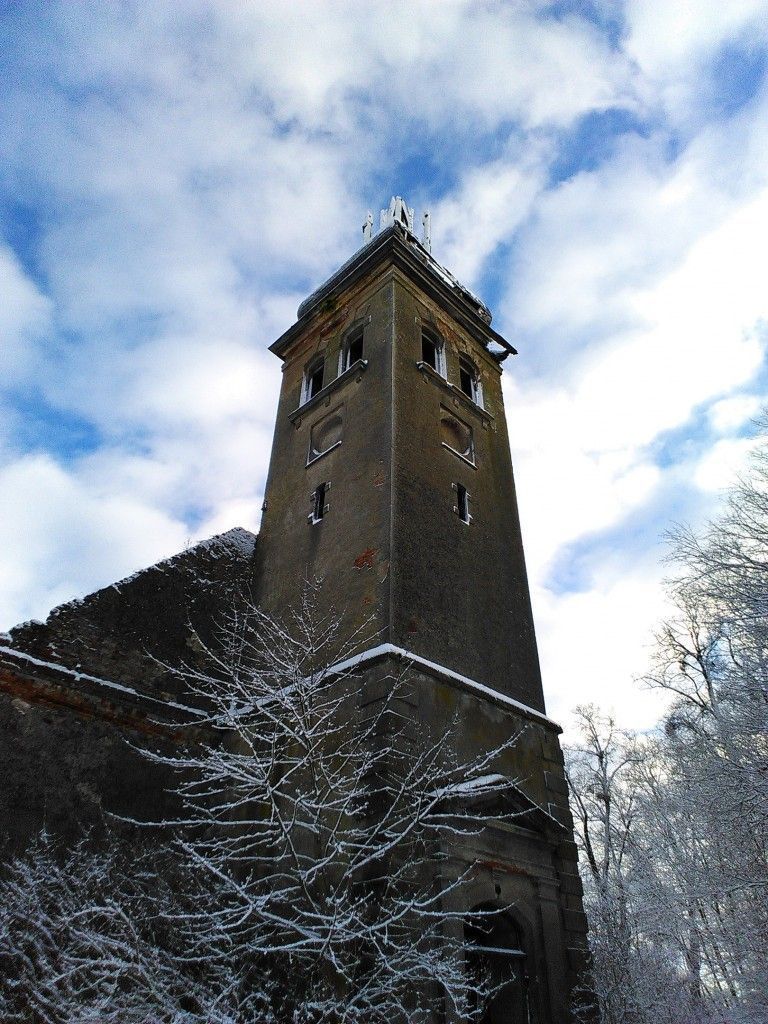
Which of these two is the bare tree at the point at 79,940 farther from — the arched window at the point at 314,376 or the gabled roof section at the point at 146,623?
the arched window at the point at 314,376

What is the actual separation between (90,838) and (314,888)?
3.48 m

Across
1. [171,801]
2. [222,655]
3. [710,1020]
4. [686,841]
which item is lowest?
[710,1020]

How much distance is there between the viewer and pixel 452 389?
54.7ft

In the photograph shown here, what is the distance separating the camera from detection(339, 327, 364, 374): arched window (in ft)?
58.1

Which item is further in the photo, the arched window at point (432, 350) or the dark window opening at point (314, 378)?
the dark window opening at point (314, 378)

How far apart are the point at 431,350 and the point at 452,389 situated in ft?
6.25

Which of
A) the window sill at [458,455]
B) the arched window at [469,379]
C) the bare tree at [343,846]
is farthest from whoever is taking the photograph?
the arched window at [469,379]

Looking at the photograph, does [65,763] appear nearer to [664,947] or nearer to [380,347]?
[380,347]

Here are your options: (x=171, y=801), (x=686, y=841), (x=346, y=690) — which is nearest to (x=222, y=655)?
(x=171, y=801)

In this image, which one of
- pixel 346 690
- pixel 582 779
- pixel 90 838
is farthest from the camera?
pixel 582 779

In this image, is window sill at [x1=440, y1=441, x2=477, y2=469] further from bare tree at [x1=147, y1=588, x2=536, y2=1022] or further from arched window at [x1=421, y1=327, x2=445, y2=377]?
bare tree at [x1=147, y1=588, x2=536, y2=1022]

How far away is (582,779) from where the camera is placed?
83.1 ft

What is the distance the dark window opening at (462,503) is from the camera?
14.5 metres

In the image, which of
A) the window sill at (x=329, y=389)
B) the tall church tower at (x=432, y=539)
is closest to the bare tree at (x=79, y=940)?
the tall church tower at (x=432, y=539)
